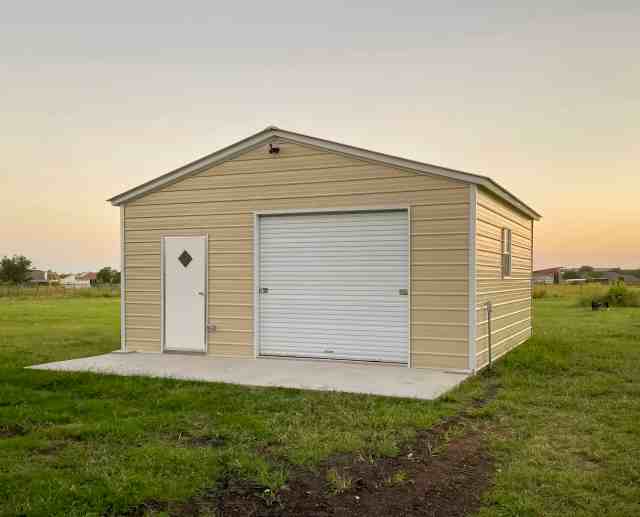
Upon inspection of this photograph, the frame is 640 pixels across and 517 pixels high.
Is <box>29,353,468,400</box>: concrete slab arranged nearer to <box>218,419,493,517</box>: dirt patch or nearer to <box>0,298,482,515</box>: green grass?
<box>0,298,482,515</box>: green grass

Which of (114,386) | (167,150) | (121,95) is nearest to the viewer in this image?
(114,386)

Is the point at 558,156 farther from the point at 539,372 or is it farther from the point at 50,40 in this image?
the point at 50,40

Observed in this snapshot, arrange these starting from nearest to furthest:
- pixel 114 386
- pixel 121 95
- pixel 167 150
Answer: pixel 114 386
pixel 121 95
pixel 167 150

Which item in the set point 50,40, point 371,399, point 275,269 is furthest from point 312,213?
point 50,40

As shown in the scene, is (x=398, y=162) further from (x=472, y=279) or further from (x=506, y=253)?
(x=506, y=253)

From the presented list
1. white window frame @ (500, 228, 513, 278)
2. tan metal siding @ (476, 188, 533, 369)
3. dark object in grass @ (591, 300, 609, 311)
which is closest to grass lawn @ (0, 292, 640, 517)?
tan metal siding @ (476, 188, 533, 369)

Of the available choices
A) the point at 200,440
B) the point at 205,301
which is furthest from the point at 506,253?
the point at 200,440

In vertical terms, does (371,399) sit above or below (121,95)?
below

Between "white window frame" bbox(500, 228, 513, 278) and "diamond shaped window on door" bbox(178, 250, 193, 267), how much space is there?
18.7 ft

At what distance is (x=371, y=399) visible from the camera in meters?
6.95

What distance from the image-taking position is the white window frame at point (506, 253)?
11.2m

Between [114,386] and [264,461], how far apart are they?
3694 mm

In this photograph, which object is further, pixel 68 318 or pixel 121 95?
pixel 68 318

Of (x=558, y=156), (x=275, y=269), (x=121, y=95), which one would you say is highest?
(x=121, y=95)
